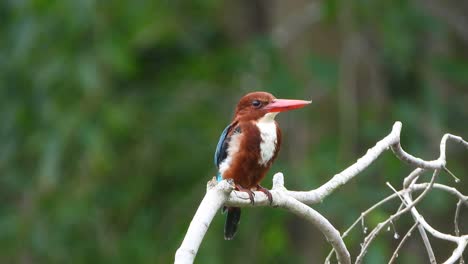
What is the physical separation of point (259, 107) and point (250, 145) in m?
0.24

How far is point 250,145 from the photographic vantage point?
13.0 ft

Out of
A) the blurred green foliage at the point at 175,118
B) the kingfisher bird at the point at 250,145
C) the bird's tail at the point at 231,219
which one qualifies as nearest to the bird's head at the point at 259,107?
the kingfisher bird at the point at 250,145

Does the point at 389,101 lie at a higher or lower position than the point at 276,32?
lower

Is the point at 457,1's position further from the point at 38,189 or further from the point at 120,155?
the point at 38,189

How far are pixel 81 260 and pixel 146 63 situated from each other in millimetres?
1689

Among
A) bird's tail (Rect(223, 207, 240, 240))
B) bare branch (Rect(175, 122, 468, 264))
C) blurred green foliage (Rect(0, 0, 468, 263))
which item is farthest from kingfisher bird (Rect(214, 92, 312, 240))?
blurred green foliage (Rect(0, 0, 468, 263))

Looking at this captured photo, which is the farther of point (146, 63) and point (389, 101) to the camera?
point (146, 63)

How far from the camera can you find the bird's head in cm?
410

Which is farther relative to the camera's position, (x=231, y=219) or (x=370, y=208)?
(x=231, y=219)

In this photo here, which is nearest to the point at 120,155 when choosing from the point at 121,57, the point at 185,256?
the point at 121,57

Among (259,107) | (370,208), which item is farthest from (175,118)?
(370,208)

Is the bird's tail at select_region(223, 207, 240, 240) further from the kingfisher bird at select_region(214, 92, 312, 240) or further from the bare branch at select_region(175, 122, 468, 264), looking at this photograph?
the bare branch at select_region(175, 122, 468, 264)

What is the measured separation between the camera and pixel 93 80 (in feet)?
22.5

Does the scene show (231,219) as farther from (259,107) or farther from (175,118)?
(175,118)
